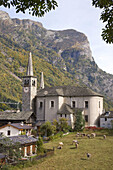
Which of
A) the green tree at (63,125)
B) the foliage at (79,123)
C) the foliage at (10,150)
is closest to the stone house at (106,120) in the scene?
the foliage at (79,123)

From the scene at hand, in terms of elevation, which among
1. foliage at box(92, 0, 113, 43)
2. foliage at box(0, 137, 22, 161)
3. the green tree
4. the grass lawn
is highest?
foliage at box(92, 0, 113, 43)

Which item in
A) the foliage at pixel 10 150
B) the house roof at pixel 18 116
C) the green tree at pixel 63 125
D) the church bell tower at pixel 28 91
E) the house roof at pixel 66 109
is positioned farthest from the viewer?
the church bell tower at pixel 28 91

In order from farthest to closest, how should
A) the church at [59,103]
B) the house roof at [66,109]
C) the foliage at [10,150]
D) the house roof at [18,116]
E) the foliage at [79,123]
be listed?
the church at [59,103] < the house roof at [18,116] < the house roof at [66,109] < the foliage at [79,123] < the foliage at [10,150]

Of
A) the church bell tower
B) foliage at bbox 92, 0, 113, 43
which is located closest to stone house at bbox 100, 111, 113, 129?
the church bell tower

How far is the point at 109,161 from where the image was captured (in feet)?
78.6

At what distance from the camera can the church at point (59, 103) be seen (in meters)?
55.2

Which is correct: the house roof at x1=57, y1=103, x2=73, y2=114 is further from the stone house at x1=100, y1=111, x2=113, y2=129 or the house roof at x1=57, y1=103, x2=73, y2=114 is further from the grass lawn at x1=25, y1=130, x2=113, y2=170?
the grass lawn at x1=25, y1=130, x2=113, y2=170

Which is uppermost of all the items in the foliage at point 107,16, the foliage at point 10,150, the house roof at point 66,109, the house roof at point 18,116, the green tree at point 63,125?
the foliage at point 107,16

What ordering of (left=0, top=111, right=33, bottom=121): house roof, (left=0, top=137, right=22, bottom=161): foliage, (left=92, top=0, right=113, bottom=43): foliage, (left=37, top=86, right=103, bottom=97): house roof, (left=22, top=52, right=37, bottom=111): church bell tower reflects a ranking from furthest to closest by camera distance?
1. (left=22, top=52, right=37, bottom=111): church bell tower
2. (left=37, top=86, right=103, bottom=97): house roof
3. (left=0, top=111, right=33, bottom=121): house roof
4. (left=0, top=137, right=22, bottom=161): foliage
5. (left=92, top=0, right=113, bottom=43): foliage

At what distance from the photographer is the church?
55.2m

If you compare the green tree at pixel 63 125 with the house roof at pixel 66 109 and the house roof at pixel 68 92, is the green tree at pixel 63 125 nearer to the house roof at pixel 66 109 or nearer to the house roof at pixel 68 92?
the house roof at pixel 66 109

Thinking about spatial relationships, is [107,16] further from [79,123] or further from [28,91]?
[28,91]

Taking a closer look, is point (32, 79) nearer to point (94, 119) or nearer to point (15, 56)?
point (94, 119)

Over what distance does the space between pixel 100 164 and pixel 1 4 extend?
18496mm
